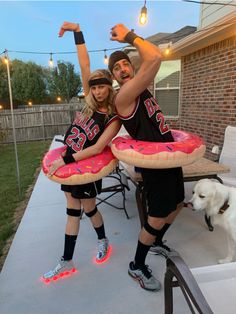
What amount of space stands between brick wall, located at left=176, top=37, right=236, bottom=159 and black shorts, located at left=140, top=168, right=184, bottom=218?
118 inches

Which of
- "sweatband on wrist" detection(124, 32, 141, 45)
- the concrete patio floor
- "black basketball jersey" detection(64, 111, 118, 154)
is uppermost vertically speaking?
"sweatband on wrist" detection(124, 32, 141, 45)

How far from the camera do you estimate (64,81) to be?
29312 mm

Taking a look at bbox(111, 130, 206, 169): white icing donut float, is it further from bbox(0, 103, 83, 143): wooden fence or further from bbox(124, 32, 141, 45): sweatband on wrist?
bbox(0, 103, 83, 143): wooden fence

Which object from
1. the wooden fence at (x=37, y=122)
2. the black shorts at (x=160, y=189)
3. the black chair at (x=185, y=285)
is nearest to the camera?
the black chair at (x=185, y=285)

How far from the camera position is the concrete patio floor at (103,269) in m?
1.78

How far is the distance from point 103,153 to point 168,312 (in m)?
1.15

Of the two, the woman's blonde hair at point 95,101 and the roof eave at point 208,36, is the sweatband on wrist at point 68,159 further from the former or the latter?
the roof eave at point 208,36

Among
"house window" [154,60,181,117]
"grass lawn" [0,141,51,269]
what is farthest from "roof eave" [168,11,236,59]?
"grass lawn" [0,141,51,269]

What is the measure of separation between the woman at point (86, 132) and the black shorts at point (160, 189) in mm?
423

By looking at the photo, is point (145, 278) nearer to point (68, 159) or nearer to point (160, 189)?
point (160, 189)

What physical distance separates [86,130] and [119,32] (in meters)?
0.71

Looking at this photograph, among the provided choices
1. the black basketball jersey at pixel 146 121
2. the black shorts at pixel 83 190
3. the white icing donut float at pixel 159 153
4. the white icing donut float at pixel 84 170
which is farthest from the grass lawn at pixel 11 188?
the black basketball jersey at pixel 146 121

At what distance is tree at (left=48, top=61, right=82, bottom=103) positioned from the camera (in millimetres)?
29172

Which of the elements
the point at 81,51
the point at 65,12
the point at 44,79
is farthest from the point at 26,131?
the point at 44,79
